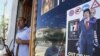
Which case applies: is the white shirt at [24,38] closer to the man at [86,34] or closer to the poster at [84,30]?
the poster at [84,30]

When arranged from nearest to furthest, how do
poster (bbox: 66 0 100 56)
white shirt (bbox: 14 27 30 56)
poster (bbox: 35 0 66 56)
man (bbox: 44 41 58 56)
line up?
poster (bbox: 66 0 100 56)
poster (bbox: 35 0 66 56)
man (bbox: 44 41 58 56)
white shirt (bbox: 14 27 30 56)

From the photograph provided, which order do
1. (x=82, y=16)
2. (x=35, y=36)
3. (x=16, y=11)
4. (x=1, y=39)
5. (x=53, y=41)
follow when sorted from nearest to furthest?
(x=82, y=16) < (x=53, y=41) < (x=35, y=36) < (x=16, y=11) < (x=1, y=39)

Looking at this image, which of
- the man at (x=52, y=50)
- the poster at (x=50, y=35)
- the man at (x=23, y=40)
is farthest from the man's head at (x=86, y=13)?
Result: the man at (x=23, y=40)

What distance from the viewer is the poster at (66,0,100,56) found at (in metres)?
1.54

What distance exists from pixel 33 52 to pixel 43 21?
0.47 meters

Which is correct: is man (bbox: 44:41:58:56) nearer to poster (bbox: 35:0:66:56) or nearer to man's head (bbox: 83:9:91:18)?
poster (bbox: 35:0:66:56)

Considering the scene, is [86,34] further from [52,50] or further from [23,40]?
[23,40]

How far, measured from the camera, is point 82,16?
1.71 metres

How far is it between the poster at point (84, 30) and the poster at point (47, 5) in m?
0.35

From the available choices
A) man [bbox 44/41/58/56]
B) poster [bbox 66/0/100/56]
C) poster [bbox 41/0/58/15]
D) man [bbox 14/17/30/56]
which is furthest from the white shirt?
poster [bbox 66/0/100/56]

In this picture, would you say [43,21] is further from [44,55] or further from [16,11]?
[16,11]

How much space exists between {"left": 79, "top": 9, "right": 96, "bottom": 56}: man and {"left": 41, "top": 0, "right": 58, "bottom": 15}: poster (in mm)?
593

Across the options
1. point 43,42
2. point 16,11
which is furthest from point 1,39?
point 43,42

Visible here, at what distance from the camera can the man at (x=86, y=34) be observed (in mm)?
1588
